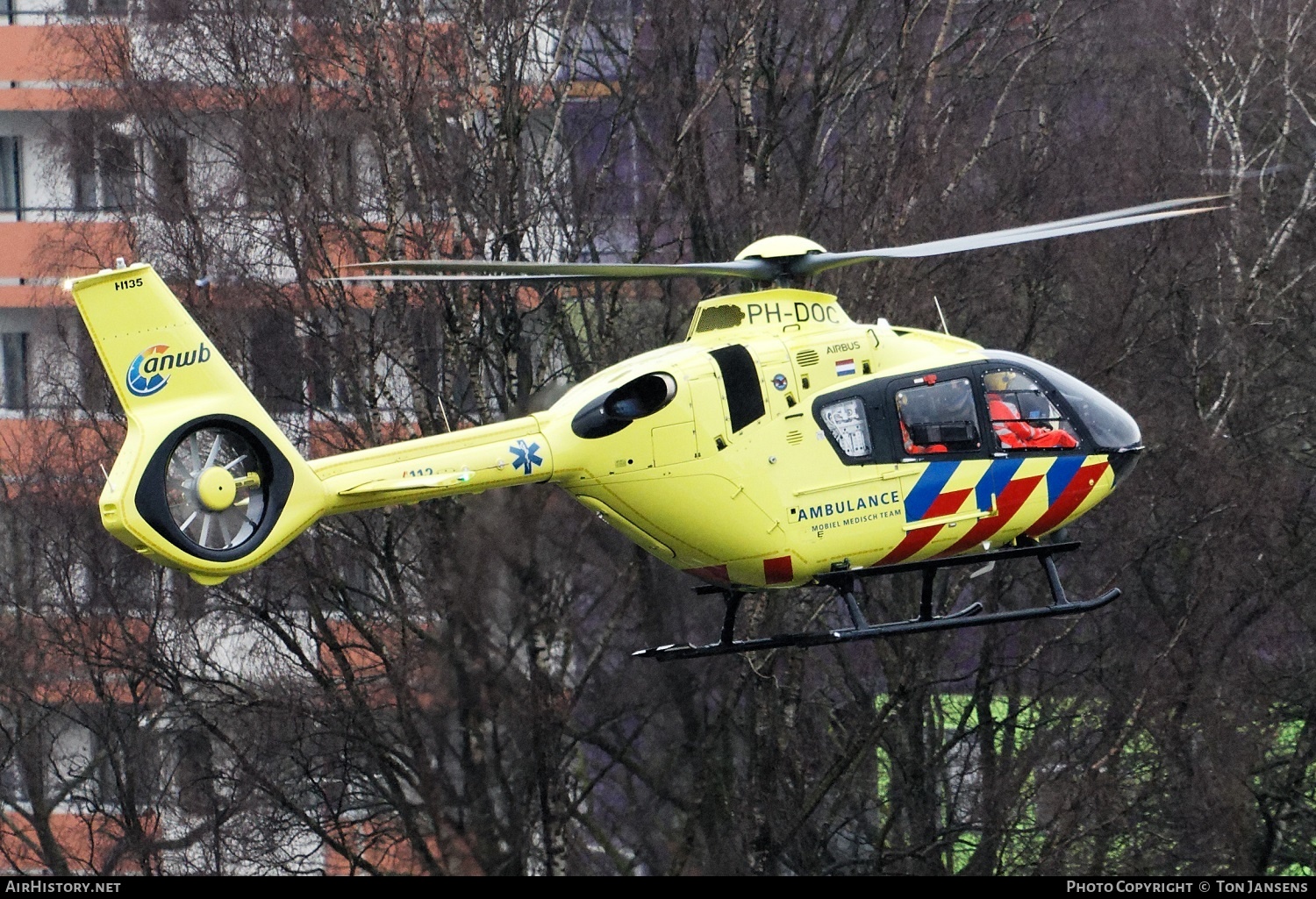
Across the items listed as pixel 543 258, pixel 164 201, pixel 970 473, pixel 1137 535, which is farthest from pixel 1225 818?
pixel 164 201

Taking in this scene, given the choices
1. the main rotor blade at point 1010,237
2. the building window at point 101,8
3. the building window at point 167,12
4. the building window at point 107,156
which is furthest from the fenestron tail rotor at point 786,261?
the building window at point 101,8

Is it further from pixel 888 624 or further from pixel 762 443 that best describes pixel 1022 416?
pixel 762 443

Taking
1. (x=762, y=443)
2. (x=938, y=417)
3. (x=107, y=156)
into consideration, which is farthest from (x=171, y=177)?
(x=938, y=417)

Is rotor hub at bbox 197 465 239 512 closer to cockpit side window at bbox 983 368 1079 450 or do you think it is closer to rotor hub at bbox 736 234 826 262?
rotor hub at bbox 736 234 826 262

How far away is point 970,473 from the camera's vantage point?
14.4 m

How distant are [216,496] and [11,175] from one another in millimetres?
22051

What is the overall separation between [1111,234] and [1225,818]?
344 inches

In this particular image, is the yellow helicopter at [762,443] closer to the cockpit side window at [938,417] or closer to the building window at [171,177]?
the cockpit side window at [938,417]

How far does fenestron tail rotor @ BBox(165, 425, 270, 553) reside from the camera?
1234 centimetres

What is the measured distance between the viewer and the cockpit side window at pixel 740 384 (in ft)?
45.8

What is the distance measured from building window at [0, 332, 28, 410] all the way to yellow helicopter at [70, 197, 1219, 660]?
1671 cm

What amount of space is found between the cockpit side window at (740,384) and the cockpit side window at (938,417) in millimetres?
1070

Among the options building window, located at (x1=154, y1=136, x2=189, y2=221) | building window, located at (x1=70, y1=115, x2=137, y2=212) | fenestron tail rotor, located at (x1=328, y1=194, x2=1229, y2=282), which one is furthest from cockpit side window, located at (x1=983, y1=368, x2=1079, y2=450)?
building window, located at (x1=70, y1=115, x2=137, y2=212)

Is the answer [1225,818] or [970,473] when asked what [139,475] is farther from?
[1225,818]
